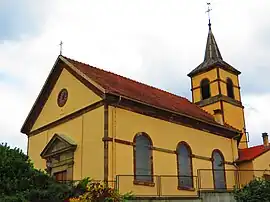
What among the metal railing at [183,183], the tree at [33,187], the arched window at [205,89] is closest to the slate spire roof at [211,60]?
the arched window at [205,89]

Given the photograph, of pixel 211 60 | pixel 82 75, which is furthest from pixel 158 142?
pixel 211 60

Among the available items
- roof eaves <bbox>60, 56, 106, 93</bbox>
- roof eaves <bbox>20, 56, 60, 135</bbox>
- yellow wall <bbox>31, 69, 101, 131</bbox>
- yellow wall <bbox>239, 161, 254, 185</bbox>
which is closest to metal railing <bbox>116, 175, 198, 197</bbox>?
yellow wall <bbox>239, 161, 254, 185</bbox>

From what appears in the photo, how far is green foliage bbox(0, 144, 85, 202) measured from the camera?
1677cm

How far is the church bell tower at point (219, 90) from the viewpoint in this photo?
3494cm

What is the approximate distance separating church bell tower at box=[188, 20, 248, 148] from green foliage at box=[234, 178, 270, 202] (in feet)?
50.9

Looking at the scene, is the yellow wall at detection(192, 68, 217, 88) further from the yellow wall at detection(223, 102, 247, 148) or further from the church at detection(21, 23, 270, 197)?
the church at detection(21, 23, 270, 197)

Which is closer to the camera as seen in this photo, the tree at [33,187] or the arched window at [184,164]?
the tree at [33,187]

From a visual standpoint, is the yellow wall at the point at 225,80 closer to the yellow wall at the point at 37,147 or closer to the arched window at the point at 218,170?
the arched window at the point at 218,170

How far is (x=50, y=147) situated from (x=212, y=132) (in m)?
10.7

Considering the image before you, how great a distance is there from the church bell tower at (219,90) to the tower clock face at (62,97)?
14448mm

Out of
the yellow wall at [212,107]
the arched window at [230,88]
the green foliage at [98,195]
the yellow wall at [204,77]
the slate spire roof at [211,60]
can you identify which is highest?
the slate spire roof at [211,60]

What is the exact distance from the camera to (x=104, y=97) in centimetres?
2133

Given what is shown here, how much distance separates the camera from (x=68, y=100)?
80.2ft

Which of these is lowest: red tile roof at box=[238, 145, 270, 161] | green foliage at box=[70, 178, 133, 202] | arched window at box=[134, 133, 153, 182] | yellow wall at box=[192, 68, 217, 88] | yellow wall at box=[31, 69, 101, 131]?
green foliage at box=[70, 178, 133, 202]
